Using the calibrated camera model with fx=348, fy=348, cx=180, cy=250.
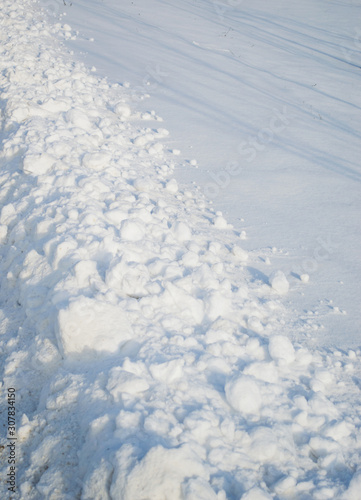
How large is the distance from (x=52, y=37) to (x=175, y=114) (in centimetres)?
311

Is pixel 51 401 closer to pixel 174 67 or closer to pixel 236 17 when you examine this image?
pixel 174 67

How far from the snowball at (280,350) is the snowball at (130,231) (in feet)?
3.08

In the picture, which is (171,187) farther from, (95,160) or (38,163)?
(38,163)

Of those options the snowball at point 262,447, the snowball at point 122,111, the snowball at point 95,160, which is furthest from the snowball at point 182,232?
the snowball at point 122,111

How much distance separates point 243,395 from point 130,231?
1099 mm

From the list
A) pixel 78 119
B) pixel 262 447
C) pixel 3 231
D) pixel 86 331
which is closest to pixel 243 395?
pixel 262 447

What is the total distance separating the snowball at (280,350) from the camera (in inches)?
65.2

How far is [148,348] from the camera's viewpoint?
150 cm

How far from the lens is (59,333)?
1.53 m

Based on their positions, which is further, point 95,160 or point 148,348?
point 95,160

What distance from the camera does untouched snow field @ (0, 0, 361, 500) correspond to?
118 centimetres

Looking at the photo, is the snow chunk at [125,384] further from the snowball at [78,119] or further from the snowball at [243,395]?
the snowball at [78,119]

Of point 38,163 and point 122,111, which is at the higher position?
point 122,111

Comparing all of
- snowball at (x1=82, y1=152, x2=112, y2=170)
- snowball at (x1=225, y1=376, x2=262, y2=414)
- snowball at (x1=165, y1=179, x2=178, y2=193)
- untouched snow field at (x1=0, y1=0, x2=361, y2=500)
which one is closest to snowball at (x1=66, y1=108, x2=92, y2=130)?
untouched snow field at (x1=0, y1=0, x2=361, y2=500)
